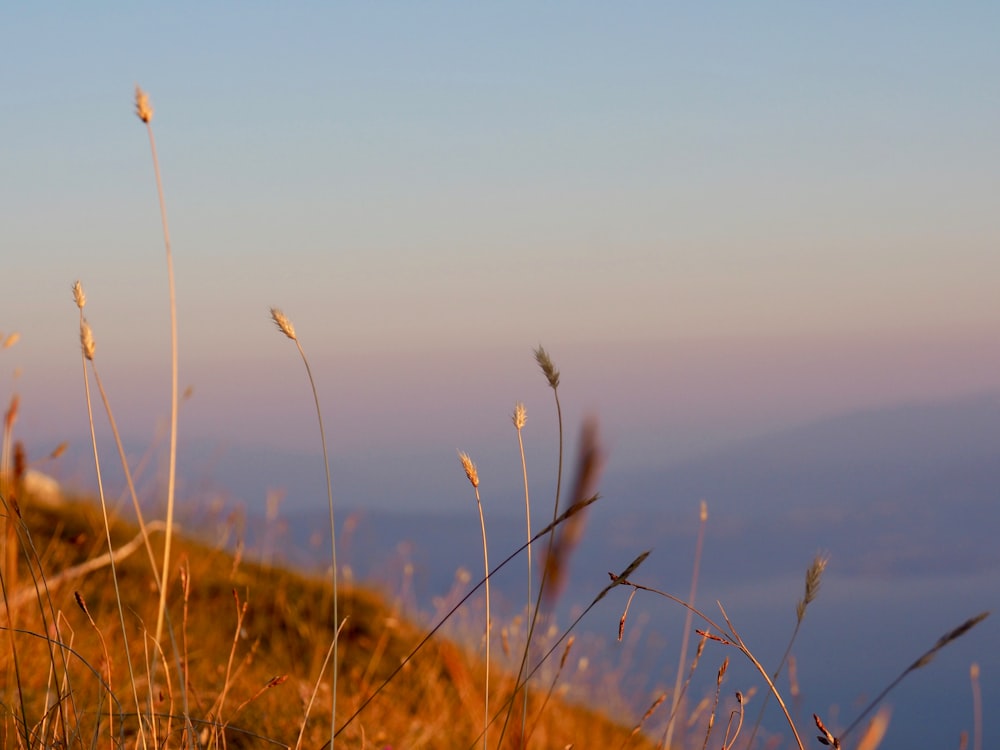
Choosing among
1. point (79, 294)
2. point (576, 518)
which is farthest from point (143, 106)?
point (576, 518)

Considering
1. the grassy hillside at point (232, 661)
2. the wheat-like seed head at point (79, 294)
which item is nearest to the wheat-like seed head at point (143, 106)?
the wheat-like seed head at point (79, 294)

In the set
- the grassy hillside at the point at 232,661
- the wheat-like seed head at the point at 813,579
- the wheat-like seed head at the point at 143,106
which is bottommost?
the grassy hillside at the point at 232,661

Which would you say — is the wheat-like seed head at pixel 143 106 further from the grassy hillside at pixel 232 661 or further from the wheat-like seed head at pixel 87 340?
the grassy hillside at pixel 232 661

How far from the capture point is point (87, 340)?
1.43m

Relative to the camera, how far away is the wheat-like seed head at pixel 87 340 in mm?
1425

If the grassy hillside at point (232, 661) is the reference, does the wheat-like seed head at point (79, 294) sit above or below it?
above

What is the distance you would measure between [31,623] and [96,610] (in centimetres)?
145

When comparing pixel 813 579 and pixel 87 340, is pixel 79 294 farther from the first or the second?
pixel 813 579

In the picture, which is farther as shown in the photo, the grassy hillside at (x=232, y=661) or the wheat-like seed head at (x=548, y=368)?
the grassy hillside at (x=232, y=661)

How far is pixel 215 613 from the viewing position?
570 cm

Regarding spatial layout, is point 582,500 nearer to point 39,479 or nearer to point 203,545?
point 203,545

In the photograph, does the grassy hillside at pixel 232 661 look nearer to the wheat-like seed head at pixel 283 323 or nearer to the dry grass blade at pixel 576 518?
the dry grass blade at pixel 576 518

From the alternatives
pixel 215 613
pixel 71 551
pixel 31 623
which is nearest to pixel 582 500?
pixel 31 623

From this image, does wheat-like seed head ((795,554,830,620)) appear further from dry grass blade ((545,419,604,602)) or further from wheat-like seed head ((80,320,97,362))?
wheat-like seed head ((80,320,97,362))
